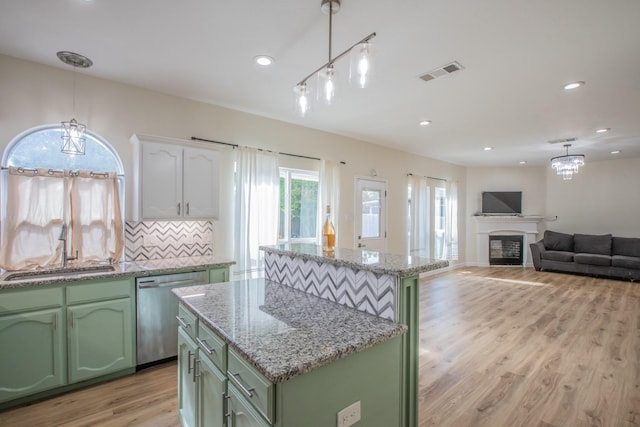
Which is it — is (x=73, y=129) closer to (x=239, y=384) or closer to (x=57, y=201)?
(x=57, y=201)

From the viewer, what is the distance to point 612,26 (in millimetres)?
2117

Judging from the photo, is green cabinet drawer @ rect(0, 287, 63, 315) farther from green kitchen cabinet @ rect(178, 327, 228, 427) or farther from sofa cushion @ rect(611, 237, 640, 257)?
sofa cushion @ rect(611, 237, 640, 257)

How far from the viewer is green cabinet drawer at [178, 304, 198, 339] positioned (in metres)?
1.71

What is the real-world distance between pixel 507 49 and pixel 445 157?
16.1 ft

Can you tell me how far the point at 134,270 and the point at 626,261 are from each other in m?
8.98

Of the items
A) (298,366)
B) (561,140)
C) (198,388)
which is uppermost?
(561,140)

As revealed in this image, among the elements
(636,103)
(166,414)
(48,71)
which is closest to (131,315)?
(166,414)

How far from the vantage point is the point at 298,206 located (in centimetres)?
444

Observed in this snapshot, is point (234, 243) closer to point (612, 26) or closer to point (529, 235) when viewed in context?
point (612, 26)

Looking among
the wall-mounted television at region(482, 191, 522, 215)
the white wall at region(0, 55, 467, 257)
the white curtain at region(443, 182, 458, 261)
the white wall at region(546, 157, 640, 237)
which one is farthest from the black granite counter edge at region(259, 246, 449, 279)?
the white wall at region(546, 157, 640, 237)

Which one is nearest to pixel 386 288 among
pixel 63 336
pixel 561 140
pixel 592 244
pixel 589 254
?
pixel 63 336

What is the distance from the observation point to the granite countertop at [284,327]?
1.12m

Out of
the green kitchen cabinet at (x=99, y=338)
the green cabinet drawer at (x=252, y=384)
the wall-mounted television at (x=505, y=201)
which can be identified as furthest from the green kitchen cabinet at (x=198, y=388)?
the wall-mounted television at (x=505, y=201)

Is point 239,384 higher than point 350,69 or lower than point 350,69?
lower
